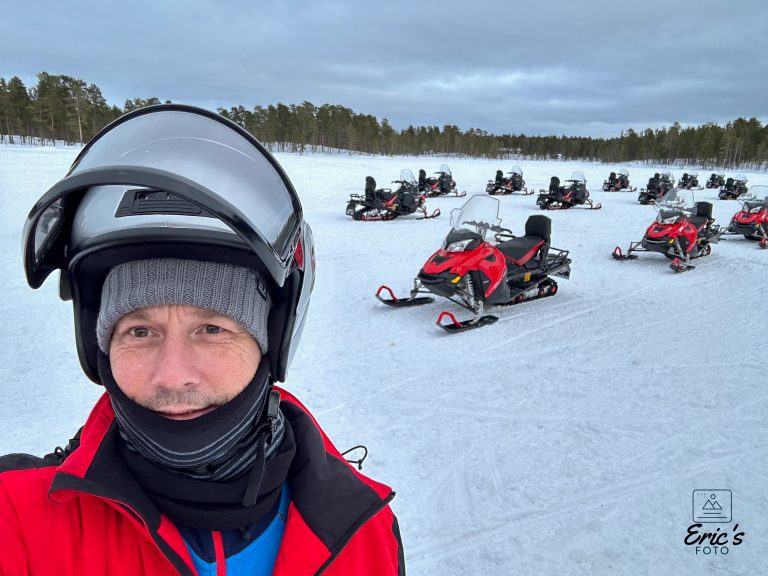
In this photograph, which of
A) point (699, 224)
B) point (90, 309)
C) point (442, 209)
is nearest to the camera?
point (90, 309)

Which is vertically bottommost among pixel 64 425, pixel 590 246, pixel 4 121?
pixel 64 425

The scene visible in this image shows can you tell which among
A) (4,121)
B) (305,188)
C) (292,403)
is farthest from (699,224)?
(4,121)

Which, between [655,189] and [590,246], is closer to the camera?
[590,246]

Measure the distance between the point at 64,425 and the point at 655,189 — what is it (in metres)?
20.3

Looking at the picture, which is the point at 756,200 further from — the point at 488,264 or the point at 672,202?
the point at 488,264

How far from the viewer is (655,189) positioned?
1825 centimetres

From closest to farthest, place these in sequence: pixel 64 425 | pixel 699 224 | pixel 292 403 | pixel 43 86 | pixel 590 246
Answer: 1. pixel 292 403
2. pixel 64 425
3. pixel 699 224
4. pixel 590 246
5. pixel 43 86

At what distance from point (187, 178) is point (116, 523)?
0.68m

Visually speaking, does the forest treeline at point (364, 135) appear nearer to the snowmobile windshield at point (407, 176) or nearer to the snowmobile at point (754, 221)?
the snowmobile windshield at point (407, 176)

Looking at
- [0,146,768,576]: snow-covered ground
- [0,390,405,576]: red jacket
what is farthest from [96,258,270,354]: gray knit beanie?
[0,146,768,576]: snow-covered ground

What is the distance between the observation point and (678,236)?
848 centimetres

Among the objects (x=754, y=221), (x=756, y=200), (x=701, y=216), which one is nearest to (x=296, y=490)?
(x=701, y=216)

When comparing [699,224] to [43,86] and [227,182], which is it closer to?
[227,182]

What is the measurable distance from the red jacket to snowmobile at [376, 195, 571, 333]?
4.17m
